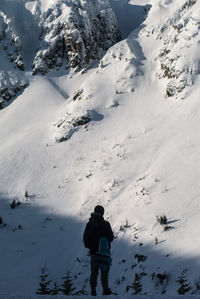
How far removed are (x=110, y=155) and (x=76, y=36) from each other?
701 inches

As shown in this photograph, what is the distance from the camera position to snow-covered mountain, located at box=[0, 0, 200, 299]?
33.4 feet

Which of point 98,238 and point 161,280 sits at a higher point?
point 98,238

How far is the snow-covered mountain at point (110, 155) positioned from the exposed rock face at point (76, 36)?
0.14 m

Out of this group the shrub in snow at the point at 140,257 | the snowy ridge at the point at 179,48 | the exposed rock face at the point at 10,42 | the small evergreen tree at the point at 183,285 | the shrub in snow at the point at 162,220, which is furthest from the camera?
the exposed rock face at the point at 10,42

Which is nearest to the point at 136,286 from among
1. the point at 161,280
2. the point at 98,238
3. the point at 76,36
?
the point at 161,280

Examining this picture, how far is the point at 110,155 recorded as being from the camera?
1872cm

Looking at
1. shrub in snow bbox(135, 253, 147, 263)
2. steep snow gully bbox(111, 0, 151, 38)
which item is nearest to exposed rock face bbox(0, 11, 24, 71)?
steep snow gully bbox(111, 0, 151, 38)

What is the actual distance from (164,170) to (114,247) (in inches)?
179

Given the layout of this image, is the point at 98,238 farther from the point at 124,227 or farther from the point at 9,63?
the point at 9,63

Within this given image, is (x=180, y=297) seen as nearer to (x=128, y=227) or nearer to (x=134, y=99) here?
(x=128, y=227)

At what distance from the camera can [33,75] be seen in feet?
108

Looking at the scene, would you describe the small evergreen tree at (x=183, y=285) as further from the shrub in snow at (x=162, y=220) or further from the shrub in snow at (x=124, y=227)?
the shrub in snow at (x=124, y=227)

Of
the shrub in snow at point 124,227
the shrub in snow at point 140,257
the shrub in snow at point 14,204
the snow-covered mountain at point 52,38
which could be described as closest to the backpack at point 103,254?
the shrub in snow at point 140,257

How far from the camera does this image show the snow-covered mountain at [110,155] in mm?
10188
